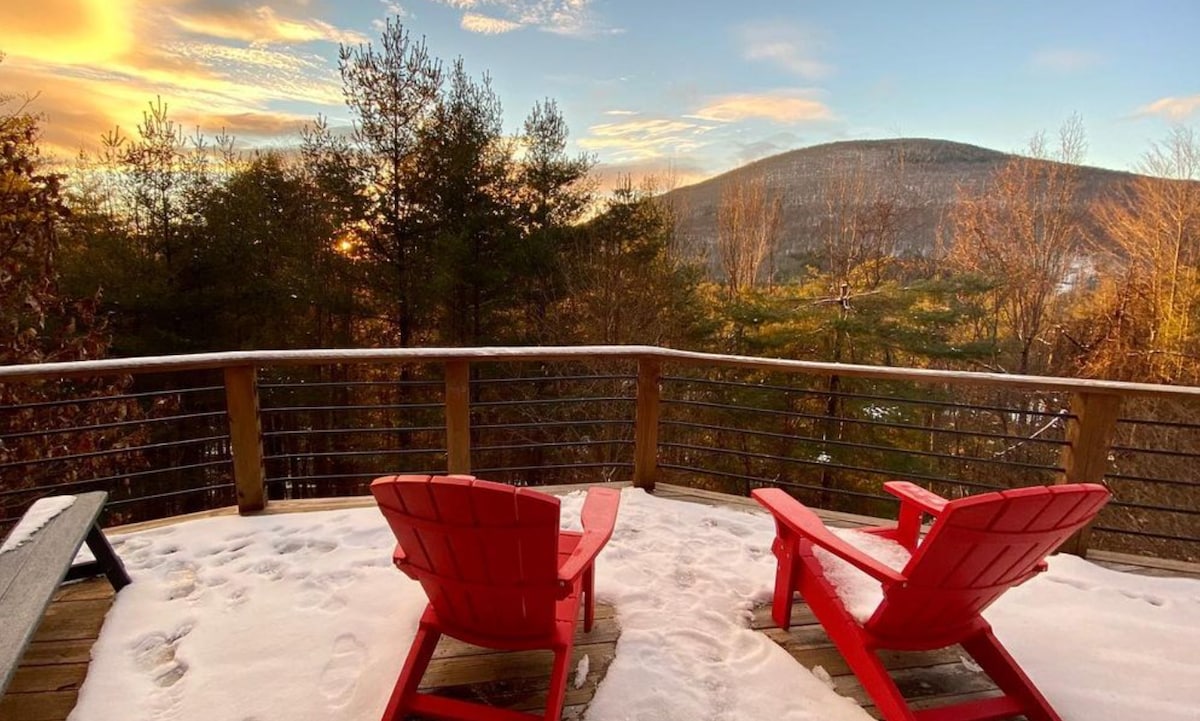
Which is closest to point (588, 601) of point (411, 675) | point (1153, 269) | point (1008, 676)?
point (411, 675)

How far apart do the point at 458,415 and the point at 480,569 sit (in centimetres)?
172

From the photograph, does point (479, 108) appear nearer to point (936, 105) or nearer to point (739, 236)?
point (739, 236)

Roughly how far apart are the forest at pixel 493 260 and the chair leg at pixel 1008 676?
8.82 meters

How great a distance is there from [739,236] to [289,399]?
11.7 metres

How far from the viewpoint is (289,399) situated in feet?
37.0

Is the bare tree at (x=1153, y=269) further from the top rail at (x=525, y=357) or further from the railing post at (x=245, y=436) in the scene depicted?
the railing post at (x=245, y=436)

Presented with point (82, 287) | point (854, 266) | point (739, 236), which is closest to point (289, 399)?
point (82, 287)

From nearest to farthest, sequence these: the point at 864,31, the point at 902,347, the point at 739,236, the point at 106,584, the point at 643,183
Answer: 1. the point at 106,584
2. the point at 864,31
3. the point at 902,347
4. the point at 643,183
5. the point at 739,236

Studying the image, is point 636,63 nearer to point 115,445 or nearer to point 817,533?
point 817,533

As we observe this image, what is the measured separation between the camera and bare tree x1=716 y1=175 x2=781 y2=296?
1491 cm

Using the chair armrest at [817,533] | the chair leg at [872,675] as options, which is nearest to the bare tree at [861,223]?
the chair armrest at [817,533]

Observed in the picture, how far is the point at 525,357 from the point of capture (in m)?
3.05

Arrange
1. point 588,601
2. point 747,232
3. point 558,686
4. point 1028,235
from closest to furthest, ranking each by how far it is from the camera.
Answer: point 558,686, point 588,601, point 1028,235, point 747,232

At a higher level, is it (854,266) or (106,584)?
(854,266)
